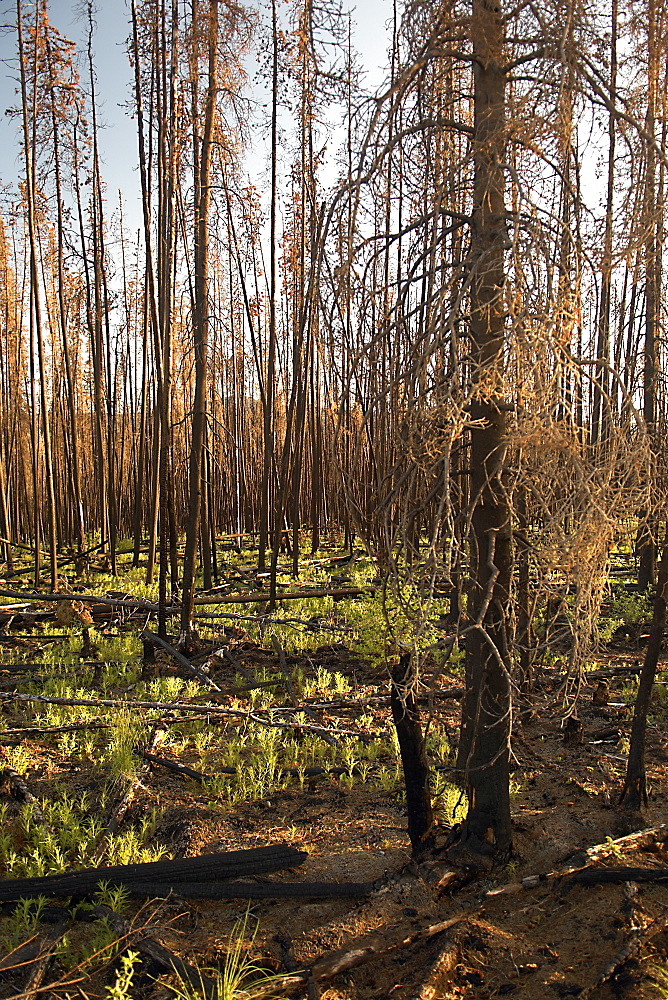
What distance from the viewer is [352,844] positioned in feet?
11.9

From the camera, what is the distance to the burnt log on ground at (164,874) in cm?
296

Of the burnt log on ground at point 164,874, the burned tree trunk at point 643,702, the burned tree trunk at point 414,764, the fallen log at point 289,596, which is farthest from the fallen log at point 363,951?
the fallen log at point 289,596

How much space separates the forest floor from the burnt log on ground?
0.08 meters

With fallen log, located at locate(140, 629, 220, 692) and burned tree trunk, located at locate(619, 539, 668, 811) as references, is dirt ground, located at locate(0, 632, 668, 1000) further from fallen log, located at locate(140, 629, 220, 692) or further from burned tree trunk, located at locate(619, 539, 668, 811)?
→ fallen log, located at locate(140, 629, 220, 692)

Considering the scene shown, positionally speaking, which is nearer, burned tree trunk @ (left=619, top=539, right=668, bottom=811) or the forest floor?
the forest floor

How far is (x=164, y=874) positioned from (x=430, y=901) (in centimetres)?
123

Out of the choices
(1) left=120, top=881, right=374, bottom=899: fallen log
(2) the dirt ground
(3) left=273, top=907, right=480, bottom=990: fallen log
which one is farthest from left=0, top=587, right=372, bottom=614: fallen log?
(3) left=273, top=907, right=480, bottom=990: fallen log

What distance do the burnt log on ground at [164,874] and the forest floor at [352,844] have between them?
0.08 m

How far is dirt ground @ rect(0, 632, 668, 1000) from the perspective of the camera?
8.41 feet

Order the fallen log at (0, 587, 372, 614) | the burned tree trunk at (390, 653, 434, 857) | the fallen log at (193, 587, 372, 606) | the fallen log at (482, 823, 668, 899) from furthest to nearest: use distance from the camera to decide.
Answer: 1. the fallen log at (193, 587, 372, 606)
2. the fallen log at (0, 587, 372, 614)
3. the burned tree trunk at (390, 653, 434, 857)
4. the fallen log at (482, 823, 668, 899)

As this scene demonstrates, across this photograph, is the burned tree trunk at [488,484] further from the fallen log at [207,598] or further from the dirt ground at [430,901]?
the fallen log at [207,598]

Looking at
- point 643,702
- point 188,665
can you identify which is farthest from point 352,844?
point 188,665

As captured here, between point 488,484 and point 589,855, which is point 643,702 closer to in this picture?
point 589,855

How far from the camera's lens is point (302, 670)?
21.5 ft
